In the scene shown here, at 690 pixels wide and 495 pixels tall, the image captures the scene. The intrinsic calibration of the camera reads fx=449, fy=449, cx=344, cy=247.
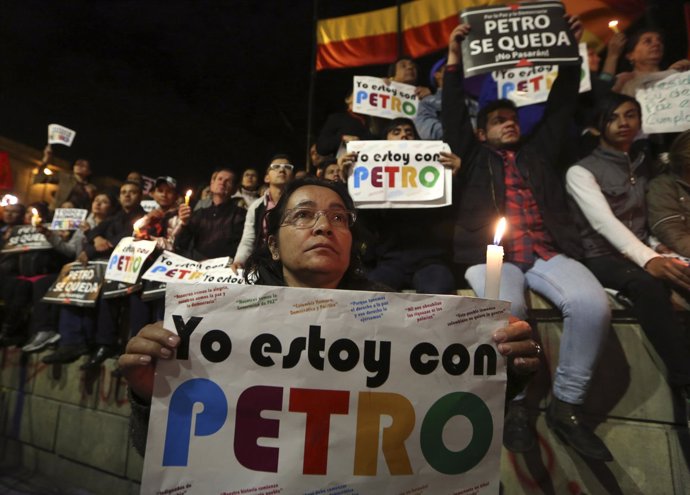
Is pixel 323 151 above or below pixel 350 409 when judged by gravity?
above

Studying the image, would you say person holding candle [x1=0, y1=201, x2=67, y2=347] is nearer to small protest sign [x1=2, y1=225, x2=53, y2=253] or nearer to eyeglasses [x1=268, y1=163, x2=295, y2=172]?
small protest sign [x1=2, y1=225, x2=53, y2=253]

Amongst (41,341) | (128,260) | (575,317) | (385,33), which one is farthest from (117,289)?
(385,33)

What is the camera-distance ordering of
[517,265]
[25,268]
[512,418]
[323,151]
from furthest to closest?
[25,268] < [323,151] < [517,265] < [512,418]

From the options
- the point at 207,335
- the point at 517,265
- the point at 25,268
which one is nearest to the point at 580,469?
the point at 517,265

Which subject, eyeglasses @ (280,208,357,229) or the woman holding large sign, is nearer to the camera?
the woman holding large sign

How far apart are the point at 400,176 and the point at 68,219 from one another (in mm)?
4569

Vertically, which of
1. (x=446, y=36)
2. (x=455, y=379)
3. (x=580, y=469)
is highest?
(x=446, y=36)

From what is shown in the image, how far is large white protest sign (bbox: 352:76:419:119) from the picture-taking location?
4.87 meters

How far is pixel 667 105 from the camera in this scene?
334 cm

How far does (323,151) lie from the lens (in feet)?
16.7

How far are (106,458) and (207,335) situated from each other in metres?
3.72

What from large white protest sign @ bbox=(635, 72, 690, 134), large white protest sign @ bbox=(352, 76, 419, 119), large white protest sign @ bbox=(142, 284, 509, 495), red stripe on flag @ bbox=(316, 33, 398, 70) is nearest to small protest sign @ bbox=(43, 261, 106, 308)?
large white protest sign @ bbox=(352, 76, 419, 119)

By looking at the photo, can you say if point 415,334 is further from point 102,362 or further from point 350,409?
point 102,362

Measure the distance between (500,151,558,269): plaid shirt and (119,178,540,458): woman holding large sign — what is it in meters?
1.45
